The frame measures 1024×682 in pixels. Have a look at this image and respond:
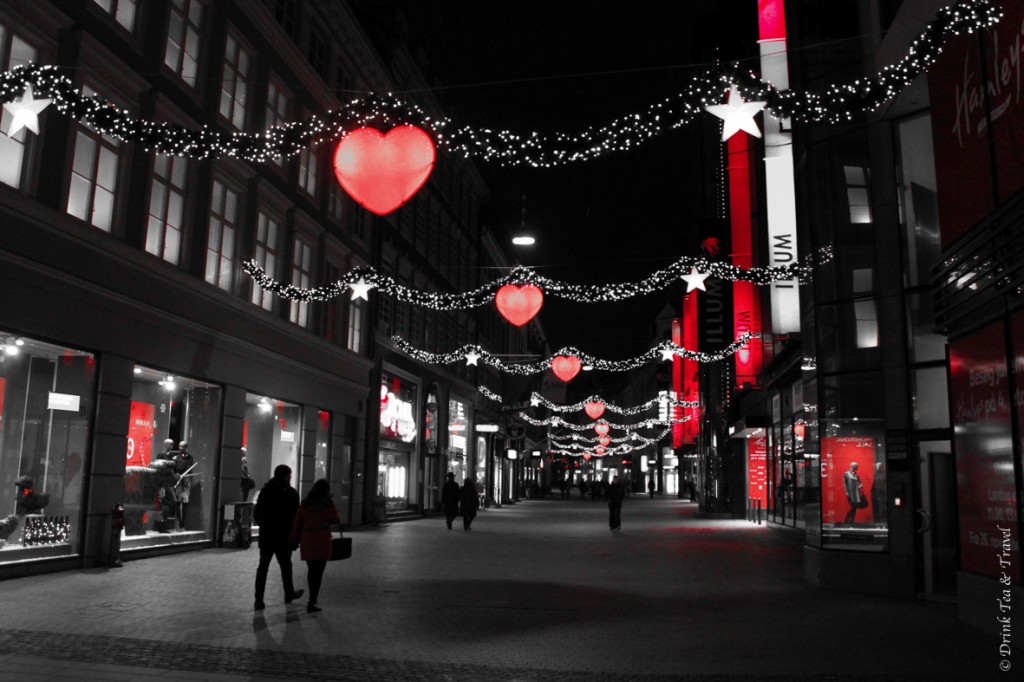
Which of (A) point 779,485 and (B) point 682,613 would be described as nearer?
(B) point 682,613

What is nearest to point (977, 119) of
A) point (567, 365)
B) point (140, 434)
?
point (140, 434)

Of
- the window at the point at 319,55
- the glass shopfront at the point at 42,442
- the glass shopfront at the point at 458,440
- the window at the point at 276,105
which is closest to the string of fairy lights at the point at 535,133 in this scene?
the glass shopfront at the point at 42,442

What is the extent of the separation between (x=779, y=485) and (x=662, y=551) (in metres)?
11.5

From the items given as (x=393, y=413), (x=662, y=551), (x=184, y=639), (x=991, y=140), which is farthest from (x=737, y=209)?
(x=184, y=639)

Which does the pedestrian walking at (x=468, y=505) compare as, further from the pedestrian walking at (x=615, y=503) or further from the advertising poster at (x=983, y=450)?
the advertising poster at (x=983, y=450)

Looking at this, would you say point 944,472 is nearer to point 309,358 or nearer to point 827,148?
point 827,148

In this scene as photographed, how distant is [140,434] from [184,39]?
26.8 feet

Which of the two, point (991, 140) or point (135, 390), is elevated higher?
point (991, 140)

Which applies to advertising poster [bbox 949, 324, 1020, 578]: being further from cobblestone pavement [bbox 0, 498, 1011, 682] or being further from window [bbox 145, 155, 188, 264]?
window [bbox 145, 155, 188, 264]

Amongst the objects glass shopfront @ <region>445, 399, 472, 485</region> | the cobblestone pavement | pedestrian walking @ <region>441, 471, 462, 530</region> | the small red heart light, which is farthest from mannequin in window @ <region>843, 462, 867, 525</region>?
the small red heart light

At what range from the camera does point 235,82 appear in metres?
20.7

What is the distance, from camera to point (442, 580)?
14594 millimetres

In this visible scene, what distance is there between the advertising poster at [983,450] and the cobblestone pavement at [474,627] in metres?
1.06

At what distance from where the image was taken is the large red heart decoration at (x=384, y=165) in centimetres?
966
